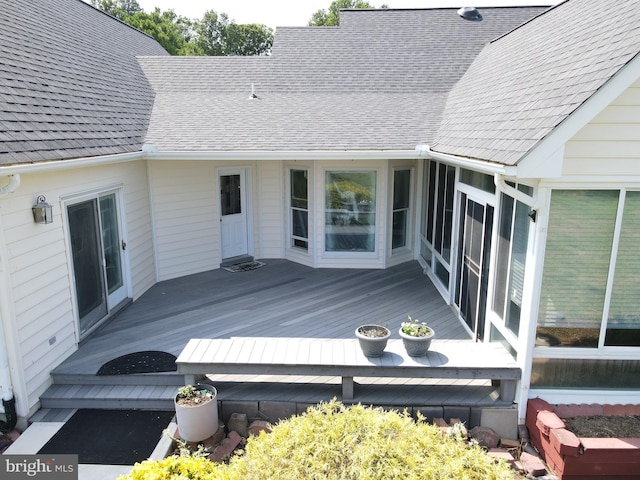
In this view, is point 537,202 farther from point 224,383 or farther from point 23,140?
point 23,140

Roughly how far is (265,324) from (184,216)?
3.36 m

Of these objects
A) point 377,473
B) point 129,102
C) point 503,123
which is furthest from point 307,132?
point 377,473

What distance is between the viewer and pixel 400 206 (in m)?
9.66

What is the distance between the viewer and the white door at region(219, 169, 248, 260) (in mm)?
9539

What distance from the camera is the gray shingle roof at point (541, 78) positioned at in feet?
12.9

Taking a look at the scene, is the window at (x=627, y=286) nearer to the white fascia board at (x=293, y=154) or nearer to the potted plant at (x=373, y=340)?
the potted plant at (x=373, y=340)

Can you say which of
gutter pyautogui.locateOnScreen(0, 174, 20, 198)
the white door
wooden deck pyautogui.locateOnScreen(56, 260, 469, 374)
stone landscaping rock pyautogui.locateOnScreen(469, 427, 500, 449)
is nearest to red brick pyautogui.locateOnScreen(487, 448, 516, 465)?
stone landscaping rock pyautogui.locateOnScreen(469, 427, 500, 449)

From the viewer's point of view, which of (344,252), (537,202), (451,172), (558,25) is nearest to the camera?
(537,202)

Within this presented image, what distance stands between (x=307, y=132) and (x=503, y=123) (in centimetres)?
434

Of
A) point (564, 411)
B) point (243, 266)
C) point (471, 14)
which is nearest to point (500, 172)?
point (564, 411)

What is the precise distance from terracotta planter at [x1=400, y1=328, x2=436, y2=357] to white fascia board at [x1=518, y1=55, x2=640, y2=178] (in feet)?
6.45

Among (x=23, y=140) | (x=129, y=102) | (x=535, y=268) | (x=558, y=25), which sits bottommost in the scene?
(x=535, y=268)

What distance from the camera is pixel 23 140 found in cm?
469

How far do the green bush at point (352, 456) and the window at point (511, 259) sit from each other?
213 centimetres
